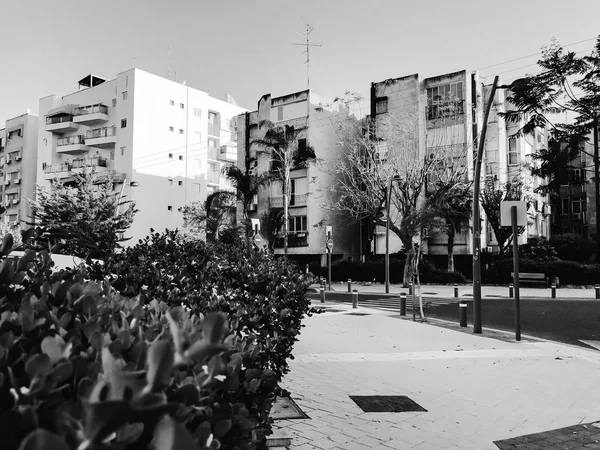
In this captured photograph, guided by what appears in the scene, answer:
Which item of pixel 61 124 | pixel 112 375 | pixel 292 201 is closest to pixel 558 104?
pixel 292 201

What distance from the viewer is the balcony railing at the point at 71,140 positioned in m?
53.8

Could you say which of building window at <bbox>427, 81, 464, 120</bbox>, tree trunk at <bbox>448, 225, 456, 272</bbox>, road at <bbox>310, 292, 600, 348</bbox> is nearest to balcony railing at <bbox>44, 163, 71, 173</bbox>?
building window at <bbox>427, 81, 464, 120</bbox>

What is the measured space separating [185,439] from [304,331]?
11.4 m

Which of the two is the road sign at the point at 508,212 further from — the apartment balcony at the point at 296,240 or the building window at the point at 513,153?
the building window at the point at 513,153

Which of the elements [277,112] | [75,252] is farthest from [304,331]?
[277,112]

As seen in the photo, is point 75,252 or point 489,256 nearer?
point 75,252

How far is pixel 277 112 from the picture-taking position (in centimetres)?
4253

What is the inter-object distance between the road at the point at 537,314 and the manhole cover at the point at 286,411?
802cm

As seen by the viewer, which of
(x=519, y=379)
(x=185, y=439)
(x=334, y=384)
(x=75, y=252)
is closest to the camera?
(x=185, y=439)

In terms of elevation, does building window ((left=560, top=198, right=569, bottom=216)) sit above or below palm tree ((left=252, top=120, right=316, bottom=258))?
below

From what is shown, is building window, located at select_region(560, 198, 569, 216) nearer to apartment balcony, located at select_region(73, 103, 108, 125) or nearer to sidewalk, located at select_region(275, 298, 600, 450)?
apartment balcony, located at select_region(73, 103, 108, 125)

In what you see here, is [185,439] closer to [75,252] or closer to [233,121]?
[75,252]

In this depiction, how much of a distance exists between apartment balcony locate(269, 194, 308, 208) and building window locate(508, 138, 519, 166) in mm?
16319

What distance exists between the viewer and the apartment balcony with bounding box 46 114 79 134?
54.7m
